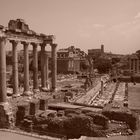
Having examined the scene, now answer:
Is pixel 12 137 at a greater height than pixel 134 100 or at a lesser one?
greater

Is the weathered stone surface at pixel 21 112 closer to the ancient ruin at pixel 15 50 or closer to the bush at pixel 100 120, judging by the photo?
the ancient ruin at pixel 15 50

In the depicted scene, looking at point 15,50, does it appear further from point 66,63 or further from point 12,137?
point 66,63

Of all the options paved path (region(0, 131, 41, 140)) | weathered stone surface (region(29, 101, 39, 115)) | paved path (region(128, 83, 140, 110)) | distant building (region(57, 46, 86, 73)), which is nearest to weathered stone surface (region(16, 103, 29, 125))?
weathered stone surface (region(29, 101, 39, 115))

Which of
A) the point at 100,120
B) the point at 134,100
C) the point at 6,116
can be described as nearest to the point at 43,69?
the point at 6,116

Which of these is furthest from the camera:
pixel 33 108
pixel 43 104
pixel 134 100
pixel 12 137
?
pixel 134 100

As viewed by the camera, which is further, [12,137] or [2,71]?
[2,71]

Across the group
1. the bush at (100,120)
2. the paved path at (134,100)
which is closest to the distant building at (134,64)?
the paved path at (134,100)

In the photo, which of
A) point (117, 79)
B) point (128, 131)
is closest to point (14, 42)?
Answer: point (128, 131)

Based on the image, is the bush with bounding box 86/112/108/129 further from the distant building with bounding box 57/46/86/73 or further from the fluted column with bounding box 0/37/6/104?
the distant building with bounding box 57/46/86/73

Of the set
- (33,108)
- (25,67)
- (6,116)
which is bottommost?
(6,116)

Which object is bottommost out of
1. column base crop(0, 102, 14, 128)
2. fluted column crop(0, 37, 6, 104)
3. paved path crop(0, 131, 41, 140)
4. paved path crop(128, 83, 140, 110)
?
paved path crop(128, 83, 140, 110)

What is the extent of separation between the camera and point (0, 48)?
61.1 feet

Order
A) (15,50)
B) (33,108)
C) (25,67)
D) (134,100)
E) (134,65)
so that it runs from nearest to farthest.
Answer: (33,108)
(15,50)
(25,67)
(134,100)
(134,65)

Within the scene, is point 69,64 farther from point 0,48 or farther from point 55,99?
point 0,48
